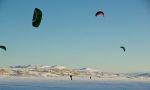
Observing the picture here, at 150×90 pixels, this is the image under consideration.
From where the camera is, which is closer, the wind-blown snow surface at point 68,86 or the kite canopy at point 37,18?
the kite canopy at point 37,18

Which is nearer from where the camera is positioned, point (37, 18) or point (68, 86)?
point (37, 18)

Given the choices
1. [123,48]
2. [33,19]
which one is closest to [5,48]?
[33,19]

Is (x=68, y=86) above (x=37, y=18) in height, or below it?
above

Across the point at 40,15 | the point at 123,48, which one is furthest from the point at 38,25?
the point at 123,48

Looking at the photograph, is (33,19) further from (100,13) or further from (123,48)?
(123,48)

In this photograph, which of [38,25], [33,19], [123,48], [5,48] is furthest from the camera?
[123,48]

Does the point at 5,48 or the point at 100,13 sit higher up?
Result: the point at 100,13

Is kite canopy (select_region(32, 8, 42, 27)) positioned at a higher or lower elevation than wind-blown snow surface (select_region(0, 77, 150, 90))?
lower

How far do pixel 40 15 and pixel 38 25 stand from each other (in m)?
0.88

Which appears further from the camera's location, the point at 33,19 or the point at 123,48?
the point at 123,48

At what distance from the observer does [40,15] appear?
850 inches

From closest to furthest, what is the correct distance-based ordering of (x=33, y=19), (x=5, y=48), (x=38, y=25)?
(x=38, y=25) < (x=33, y=19) < (x=5, y=48)

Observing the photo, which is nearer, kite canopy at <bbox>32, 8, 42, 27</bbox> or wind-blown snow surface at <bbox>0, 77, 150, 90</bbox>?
kite canopy at <bbox>32, 8, 42, 27</bbox>

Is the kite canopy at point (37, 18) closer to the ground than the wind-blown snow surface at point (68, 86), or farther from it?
closer to the ground
